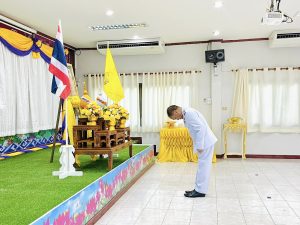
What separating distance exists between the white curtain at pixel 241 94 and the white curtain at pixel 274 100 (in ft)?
0.42

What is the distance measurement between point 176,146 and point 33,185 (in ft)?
13.6

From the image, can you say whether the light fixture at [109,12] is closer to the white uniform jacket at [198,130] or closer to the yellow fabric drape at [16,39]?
the yellow fabric drape at [16,39]

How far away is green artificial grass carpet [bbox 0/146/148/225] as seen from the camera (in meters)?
2.49

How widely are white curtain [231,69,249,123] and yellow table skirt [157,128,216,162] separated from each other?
1326mm

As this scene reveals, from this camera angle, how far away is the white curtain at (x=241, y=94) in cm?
721

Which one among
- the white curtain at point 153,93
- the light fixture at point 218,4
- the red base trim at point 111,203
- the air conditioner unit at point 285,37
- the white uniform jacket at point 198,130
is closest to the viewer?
the red base trim at point 111,203

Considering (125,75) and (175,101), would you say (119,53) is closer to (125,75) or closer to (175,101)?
(125,75)

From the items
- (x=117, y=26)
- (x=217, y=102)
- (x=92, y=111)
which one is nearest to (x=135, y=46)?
(x=117, y=26)

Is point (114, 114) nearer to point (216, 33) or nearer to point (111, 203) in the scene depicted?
point (111, 203)

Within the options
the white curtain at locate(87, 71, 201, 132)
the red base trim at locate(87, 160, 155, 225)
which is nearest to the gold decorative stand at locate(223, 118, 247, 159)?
the white curtain at locate(87, 71, 201, 132)

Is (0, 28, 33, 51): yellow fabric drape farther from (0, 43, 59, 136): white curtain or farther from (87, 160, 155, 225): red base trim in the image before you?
(87, 160, 155, 225): red base trim

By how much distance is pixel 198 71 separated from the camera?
7.50 metres

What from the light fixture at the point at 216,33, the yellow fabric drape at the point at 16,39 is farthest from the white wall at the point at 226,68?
the yellow fabric drape at the point at 16,39

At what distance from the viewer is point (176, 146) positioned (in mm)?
6957
